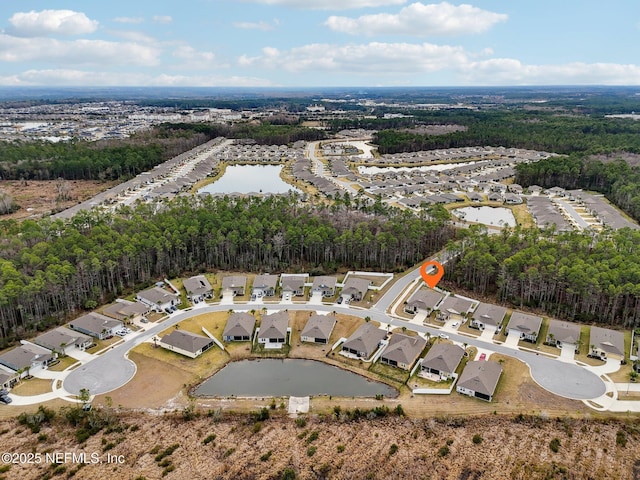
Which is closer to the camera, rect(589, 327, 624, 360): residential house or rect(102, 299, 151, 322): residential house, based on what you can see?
rect(589, 327, 624, 360): residential house

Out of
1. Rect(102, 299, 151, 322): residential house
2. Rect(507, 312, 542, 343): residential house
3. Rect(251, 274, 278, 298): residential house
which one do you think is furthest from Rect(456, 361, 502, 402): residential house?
Rect(102, 299, 151, 322): residential house

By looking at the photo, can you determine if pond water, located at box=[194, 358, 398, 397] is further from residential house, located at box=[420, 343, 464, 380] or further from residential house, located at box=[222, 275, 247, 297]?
residential house, located at box=[222, 275, 247, 297]

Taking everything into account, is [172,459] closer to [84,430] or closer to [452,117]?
[84,430]

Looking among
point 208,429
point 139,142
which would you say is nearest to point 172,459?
point 208,429

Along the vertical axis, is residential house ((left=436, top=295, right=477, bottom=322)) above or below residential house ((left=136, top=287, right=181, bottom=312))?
below

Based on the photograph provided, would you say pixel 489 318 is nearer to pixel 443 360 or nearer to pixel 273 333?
pixel 443 360

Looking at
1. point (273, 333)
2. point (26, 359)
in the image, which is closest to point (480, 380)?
point (273, 333)

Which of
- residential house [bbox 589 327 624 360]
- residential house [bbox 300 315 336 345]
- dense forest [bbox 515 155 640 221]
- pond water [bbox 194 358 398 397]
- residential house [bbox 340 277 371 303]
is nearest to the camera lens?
pond water [bbox 194 358 398 397]
